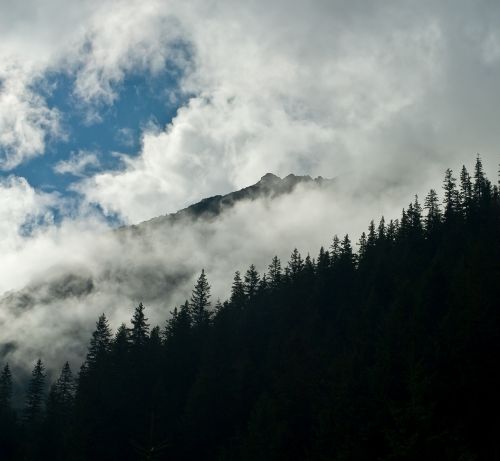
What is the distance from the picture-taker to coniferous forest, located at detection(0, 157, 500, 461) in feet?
120

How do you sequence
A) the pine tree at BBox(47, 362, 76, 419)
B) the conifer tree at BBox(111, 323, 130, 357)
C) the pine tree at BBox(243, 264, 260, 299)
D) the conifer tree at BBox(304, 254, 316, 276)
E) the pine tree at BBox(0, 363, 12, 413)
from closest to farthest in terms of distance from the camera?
1. the conifer tree at BBox(111, 323, 130, 357)
2. the pine tree at BBox(47, 362, 76, 419)
3. the pine tree at BBox(0, 363, 12, 413)
4. the conifer tree at BBox(304, 254, 316, 276)
5. the pine tree at BBox(243, 264, 260, 299)

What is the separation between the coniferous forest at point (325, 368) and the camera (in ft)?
120

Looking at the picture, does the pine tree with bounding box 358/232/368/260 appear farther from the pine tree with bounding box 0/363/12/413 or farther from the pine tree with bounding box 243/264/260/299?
the pine tree with bounding box 0/363/12/413

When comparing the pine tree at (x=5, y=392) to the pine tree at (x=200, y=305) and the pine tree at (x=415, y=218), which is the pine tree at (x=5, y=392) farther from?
the pine tree at (x=415, y=218)

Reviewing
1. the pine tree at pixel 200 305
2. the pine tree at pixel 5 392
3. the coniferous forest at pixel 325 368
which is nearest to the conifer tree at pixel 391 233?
the coniferous forest at pixel 325 368

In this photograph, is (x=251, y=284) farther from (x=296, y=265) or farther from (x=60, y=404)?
(x=60, y=404)

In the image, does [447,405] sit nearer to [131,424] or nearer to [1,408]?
[131,424]

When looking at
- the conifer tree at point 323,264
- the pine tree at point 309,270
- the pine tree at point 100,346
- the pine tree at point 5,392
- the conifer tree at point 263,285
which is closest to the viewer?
the pine tree at point 100,346

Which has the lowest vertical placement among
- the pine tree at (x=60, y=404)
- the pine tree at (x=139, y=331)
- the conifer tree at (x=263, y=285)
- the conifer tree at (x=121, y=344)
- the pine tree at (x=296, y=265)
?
the pine tree at (x=60, y=404)

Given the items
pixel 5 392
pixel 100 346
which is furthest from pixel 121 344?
pixel 5 392

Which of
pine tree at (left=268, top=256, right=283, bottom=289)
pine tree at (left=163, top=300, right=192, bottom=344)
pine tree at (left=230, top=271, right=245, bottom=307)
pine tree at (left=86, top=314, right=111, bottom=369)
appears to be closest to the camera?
pine tree at (left=86, top=314, right=111, bottom=369)

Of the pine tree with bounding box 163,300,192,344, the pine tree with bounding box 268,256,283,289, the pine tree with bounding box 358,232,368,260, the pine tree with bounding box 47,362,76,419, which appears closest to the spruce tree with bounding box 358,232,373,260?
the pine tree with bounding box 358,232,368,260

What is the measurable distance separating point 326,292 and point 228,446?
122 feet

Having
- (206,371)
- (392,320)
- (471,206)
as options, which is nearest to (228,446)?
(206,371)
